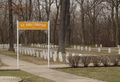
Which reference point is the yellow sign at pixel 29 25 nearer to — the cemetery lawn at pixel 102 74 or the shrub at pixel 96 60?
the cemetery lawn at pixel 102 74

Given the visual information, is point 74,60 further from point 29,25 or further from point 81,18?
point 81,18

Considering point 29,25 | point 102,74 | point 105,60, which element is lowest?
point 102,74

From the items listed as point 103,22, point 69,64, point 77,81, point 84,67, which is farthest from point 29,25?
point 103,22

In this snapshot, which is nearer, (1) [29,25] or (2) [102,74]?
(2) [102,74]

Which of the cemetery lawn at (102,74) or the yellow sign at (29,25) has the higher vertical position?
the yellow sign at (29,25)

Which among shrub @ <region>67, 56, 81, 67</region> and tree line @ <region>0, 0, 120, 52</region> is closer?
shrub @ <region>67, 56, 81, 67</region>

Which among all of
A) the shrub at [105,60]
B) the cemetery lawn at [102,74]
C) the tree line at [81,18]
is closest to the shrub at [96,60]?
the shrub at [105,60]

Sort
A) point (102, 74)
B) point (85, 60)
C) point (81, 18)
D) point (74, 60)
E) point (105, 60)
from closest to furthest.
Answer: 1. point (102, 74)
2. point (74, 60)
3. point (85, 60)
4. point (105, 60)
5. point (81, 18)

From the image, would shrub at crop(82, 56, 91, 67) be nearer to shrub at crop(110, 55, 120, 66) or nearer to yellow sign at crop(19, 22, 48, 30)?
shrub at crop(110, 55, 120, 66)

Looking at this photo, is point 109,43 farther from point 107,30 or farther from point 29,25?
point 29,25

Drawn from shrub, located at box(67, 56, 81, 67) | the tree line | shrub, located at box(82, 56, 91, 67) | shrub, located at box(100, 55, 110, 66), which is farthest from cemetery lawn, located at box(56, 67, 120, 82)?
the tree line

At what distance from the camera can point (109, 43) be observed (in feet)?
204

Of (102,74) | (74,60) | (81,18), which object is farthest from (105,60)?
(81,18)

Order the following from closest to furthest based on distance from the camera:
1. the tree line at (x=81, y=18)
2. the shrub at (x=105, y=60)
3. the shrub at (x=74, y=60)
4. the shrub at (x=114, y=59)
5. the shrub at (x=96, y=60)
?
the shrub at (x=74, y=60), the shrub at (x=96, y=60), the shrub at (x=105, y=60), the shrub at (x=114, y=59), the tree line at (x=81, y=18)
